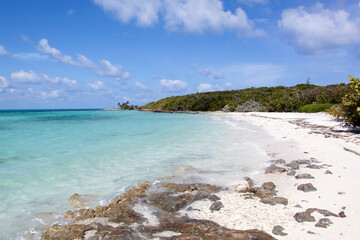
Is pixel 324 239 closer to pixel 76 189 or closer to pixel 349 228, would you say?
pixel 349 228

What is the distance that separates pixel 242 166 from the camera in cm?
752

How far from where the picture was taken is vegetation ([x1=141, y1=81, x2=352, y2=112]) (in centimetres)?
4262

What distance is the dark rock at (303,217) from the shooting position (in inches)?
144

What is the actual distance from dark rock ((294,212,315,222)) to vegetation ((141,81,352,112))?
3938 cm

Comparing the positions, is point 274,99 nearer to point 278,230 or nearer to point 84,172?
point 84,172

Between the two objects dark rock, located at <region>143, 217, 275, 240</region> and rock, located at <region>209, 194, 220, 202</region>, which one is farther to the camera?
rock, located at <region>209, 194, 220, 202</region>

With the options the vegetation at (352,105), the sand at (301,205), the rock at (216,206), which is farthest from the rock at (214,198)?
the vegetation at (352,105)

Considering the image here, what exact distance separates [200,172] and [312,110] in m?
34.5

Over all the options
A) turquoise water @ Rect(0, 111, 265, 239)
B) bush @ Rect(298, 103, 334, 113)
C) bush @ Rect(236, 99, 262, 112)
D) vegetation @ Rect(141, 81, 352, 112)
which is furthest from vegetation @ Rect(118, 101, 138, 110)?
turquoise water @ Rect(0, 111, 265, 239)

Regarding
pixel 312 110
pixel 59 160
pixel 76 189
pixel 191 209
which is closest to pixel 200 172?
pixel 191 209

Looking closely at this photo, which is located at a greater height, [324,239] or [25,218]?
[324,239]

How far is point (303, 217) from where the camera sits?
12.2ft

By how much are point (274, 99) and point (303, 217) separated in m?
57.5

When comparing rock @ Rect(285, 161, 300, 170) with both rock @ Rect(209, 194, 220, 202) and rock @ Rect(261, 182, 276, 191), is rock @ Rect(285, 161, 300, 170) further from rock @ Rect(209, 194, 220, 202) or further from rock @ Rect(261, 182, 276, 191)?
rock @ Rect(209, 194, 220, 202)
